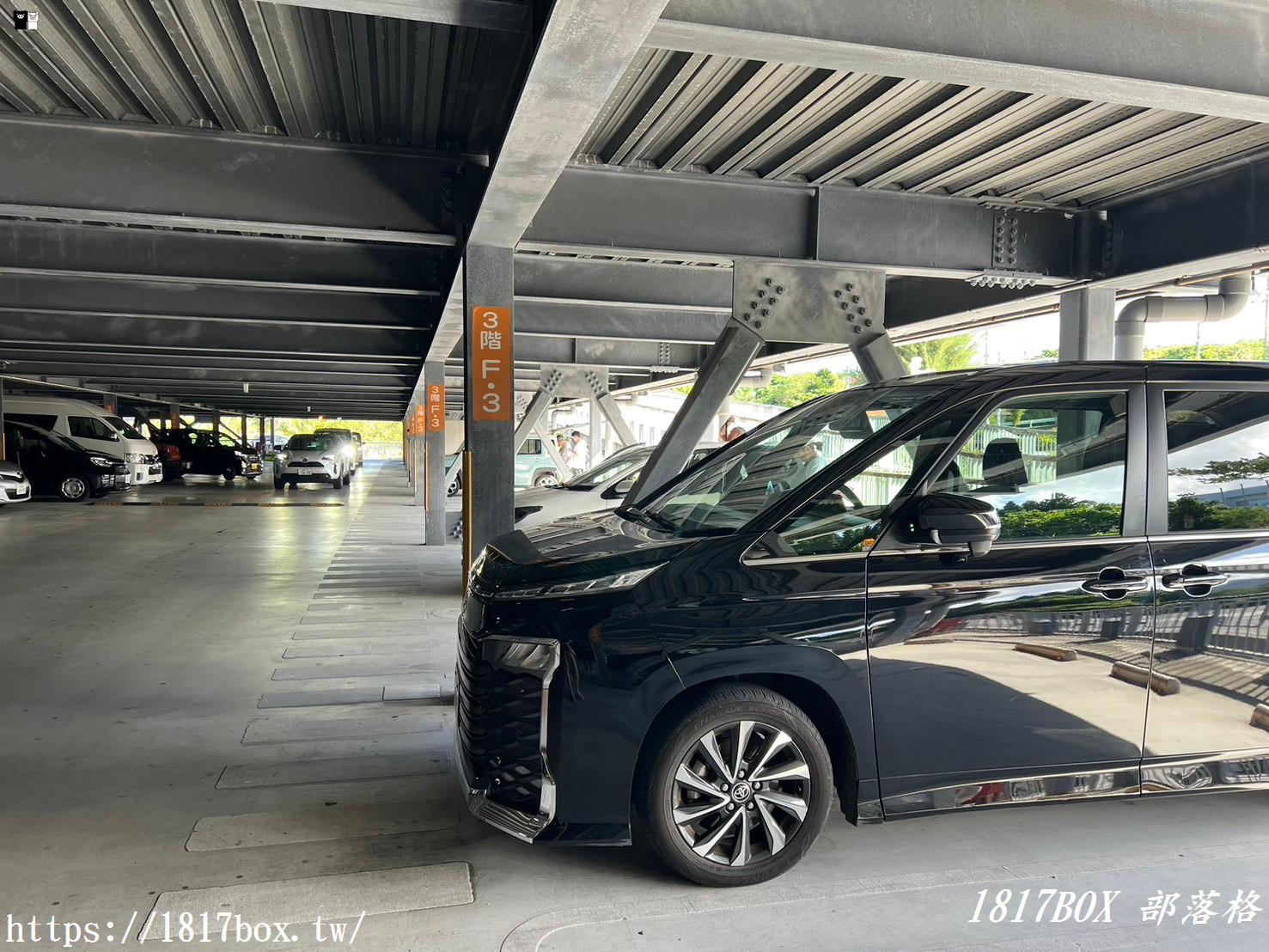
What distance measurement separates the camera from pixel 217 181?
251 inches

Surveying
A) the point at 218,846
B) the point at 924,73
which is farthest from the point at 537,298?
the point at 218,846

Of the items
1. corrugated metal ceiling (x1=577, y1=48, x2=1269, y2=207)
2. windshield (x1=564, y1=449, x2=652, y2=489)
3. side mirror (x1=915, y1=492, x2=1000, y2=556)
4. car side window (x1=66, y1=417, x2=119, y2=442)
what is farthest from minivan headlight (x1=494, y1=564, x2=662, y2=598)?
car side window (x1=66, y1=417, x2=119, y2=442)

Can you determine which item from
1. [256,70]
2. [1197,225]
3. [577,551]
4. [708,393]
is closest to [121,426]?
[708,393]

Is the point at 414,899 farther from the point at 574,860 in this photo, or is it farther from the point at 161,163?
the point at 161,163

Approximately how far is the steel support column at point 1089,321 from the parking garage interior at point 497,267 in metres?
0.04

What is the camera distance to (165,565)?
11867 millimetres

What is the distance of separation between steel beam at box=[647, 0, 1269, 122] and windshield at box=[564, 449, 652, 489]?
6387mm

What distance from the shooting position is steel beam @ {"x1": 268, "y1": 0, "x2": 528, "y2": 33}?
3.65m

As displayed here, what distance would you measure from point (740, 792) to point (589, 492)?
252 inches

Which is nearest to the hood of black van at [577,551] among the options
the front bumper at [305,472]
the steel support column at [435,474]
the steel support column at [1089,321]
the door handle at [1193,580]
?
the door handle at [1193,580]

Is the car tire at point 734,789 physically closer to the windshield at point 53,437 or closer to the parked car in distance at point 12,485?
the parked car in distance at point 12,485

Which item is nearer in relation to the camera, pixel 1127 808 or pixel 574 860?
pixel 574 860

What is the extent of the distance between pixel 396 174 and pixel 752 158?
2.65 metres

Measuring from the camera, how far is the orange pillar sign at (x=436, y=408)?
16.3 meters
